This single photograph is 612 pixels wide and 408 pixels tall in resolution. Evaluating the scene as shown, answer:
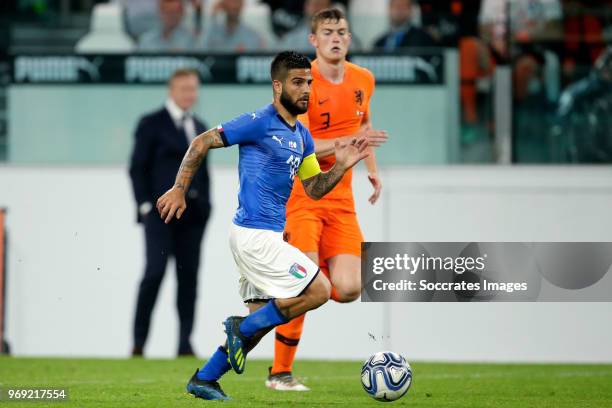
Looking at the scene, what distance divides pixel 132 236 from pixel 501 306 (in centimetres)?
336

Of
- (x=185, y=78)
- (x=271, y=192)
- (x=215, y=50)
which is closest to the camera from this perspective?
(x=271, y=192)

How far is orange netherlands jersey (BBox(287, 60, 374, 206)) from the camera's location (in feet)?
28.3

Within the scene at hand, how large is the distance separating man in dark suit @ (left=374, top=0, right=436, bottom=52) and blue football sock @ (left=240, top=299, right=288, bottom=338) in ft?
18.4

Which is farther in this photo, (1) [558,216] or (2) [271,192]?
(1) [558,216]

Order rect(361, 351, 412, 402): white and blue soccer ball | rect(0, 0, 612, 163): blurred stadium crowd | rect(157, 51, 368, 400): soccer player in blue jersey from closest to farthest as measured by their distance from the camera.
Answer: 1. rect(157, 51, 368, 400): soccer player in blue jersey
2. rect(361, 351, 412, 402): white and blue soccer ball
3. rect(0, 0, 612, 163): blurred stadium crowd

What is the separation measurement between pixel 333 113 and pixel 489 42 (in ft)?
13.2

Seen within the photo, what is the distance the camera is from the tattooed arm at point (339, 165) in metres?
7.31

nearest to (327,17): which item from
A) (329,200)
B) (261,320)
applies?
(329,200)

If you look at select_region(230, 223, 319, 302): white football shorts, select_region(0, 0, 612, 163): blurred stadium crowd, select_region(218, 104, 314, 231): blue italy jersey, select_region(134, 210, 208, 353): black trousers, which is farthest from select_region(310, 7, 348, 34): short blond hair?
select_region(0, 0, 612, 163): blurred stadium crowd

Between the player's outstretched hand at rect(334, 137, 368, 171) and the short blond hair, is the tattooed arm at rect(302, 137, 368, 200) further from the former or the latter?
the short blond hair

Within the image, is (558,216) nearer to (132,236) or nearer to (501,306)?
(501,306)

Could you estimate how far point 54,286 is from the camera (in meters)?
12.2

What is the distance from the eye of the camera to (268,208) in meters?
7.39

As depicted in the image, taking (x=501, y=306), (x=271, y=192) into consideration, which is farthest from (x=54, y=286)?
(x=271, y=192)
